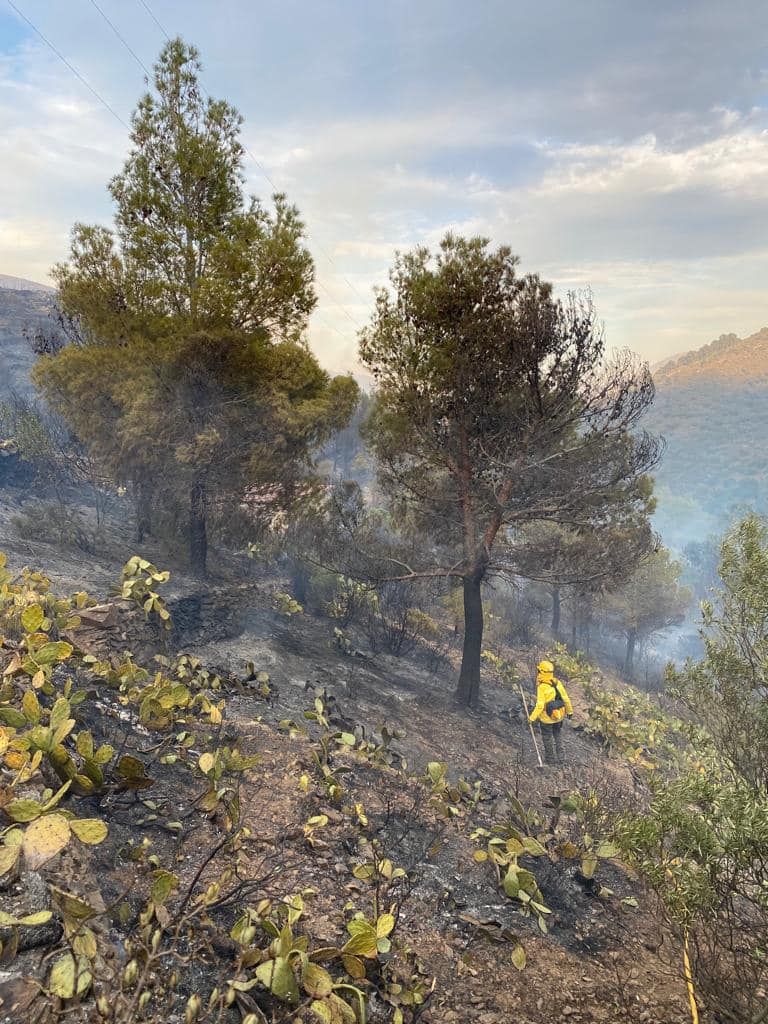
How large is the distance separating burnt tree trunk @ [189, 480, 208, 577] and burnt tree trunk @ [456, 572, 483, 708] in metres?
6.14

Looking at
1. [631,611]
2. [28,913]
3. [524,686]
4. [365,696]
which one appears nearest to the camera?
[28,913]

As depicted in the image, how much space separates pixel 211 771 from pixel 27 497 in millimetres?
14821

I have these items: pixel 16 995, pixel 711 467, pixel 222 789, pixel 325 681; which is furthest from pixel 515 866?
pixel 711 467

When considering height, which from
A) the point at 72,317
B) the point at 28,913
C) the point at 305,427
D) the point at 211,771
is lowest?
the point at 211,771

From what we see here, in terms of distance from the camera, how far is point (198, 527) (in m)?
12.0

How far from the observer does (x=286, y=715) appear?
7098 mm

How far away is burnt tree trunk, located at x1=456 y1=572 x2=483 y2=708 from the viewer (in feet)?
35.8

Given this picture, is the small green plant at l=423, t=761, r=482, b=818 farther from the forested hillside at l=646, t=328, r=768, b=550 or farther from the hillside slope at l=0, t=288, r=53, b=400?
the forested hillside at l=646, t=328, r=768, b=550

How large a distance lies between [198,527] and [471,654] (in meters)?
6.82

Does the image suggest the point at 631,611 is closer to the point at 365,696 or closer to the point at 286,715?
the point at 365,696

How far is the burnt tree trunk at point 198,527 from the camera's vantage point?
1154 cm

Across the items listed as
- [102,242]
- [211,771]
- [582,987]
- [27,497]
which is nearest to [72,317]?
[102,242]

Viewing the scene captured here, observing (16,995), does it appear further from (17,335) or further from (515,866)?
(17,335)

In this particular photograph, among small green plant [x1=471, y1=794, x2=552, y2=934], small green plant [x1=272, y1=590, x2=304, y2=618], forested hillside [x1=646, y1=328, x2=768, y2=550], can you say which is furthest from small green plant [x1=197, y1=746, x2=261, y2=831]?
forested hillside [x1=646, y1=328, x2=768, y2=550]
